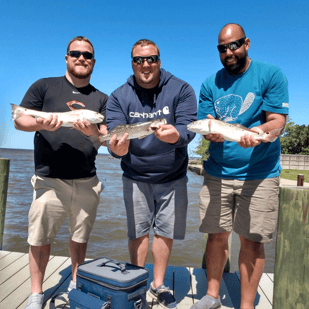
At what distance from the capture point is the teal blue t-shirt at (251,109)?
3.27m

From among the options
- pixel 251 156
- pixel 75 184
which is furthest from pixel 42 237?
pixel 251 156

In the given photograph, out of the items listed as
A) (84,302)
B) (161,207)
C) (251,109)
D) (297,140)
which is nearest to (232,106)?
(251,109)

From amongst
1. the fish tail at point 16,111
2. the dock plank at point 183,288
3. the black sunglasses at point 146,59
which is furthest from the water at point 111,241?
the black sunglasses at point 146,59

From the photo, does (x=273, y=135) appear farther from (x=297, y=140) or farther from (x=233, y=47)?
(x=297, y=140)

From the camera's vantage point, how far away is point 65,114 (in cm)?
340

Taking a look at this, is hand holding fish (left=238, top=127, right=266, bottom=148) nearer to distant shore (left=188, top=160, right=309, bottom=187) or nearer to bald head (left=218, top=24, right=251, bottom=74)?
distant shore (left=188, top=160, right=309, bottom=187)

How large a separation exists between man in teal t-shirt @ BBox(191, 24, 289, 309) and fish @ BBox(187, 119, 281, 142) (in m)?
0.13

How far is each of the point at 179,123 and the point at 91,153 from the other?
1.16 meters

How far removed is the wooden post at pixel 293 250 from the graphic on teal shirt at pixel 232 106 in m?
1.13

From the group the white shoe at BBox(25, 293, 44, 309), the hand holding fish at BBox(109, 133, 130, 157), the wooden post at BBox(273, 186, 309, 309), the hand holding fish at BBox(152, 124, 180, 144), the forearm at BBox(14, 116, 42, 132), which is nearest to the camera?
the wooden post at BBox(273, 186, 309, 309)

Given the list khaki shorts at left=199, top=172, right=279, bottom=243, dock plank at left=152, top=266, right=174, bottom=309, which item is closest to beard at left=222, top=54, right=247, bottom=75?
khaki shorts at left=199, top=172, right=279, bottom=243

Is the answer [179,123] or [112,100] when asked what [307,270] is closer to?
[179,123]

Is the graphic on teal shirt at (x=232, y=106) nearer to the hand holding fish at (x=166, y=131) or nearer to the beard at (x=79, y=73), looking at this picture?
the hand holding fish at (x=166, y=131)

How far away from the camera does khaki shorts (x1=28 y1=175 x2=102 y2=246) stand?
353 cm
